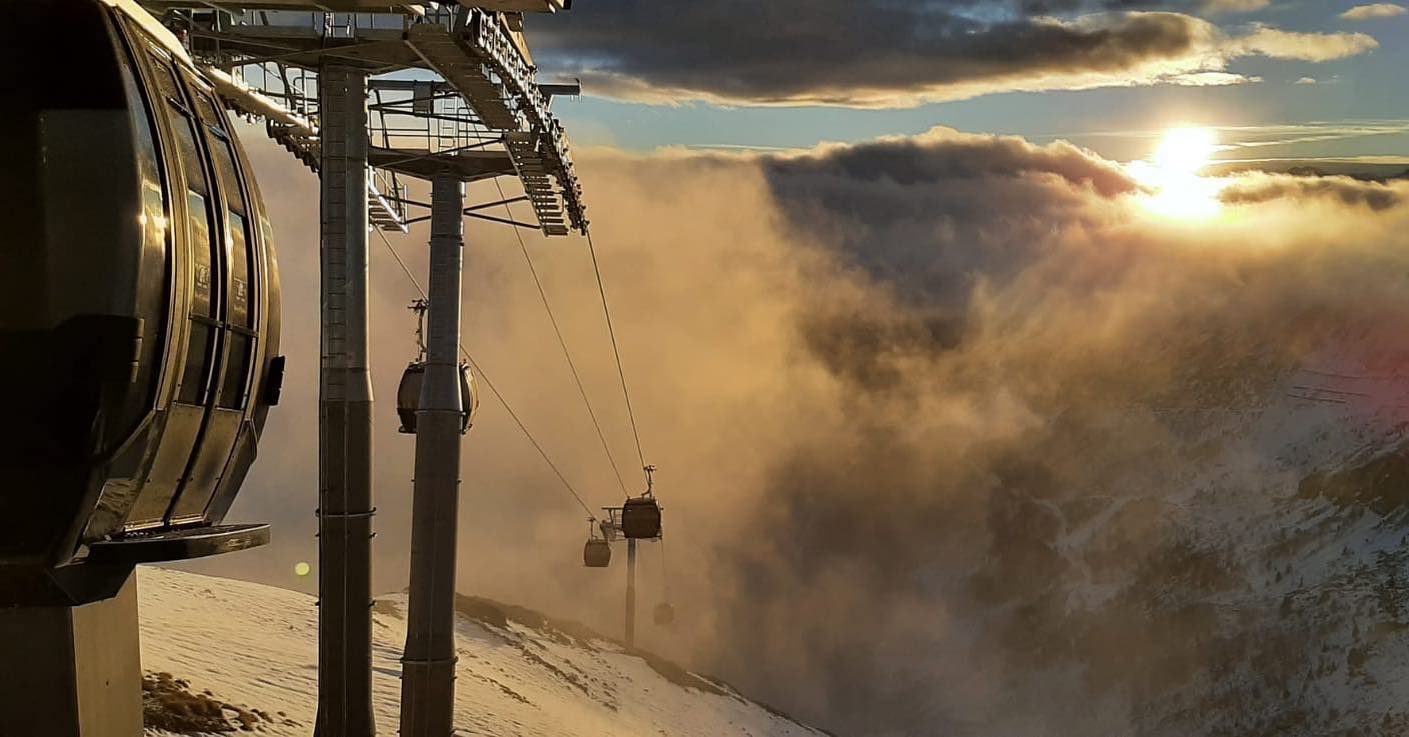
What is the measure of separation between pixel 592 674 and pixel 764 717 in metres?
11.0

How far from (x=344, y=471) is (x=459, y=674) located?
1464 inches

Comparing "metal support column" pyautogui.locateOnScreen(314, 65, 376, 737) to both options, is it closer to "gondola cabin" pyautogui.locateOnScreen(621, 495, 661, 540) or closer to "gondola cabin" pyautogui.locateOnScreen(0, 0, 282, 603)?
"gondola cabin" pyautogui.locateOnScreen(0, 0, 282, 603)

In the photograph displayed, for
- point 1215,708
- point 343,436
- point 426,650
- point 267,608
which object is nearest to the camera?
point 343,436

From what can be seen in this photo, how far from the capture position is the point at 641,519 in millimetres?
47188

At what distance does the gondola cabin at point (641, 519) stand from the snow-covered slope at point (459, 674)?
24.6ft

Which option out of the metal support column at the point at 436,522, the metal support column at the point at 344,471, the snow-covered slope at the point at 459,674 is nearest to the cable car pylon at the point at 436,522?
the metal support column at the point at 436,522

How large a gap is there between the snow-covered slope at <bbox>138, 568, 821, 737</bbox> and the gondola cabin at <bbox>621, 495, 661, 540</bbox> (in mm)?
7487

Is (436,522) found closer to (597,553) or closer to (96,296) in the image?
(96,296)

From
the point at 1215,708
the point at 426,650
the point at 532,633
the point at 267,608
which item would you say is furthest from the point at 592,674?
the point at 1215,708

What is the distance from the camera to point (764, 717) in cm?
7525

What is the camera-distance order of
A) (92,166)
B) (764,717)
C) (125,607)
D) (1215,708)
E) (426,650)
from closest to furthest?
(92,166)
(125,607)
(426,650)
(764,717)
(1215,708)

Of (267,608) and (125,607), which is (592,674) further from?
(125,607)

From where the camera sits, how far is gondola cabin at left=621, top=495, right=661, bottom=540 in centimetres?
4672

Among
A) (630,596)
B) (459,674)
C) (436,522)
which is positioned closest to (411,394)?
(436,522)
